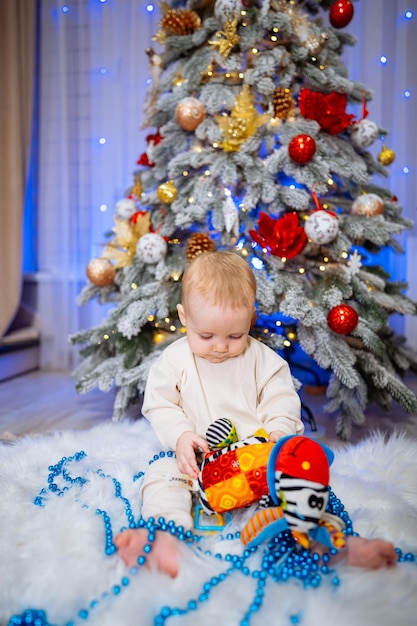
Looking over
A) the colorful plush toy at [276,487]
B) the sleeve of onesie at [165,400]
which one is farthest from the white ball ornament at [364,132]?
the colorful plush toy at [276,487]

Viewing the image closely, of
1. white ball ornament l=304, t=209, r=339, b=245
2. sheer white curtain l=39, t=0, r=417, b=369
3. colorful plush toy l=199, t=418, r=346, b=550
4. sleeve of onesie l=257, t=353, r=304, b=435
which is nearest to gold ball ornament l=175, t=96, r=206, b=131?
white ball ornament l=304, t=209, r=339, b=245

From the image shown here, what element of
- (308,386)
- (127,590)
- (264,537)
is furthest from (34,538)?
(308,386)

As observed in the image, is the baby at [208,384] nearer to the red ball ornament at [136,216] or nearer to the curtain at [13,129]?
the red ball ornament at [136,216]

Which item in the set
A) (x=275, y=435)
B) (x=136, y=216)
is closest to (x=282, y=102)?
(x=136, y=216)

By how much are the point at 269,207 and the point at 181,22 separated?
2.48 feet

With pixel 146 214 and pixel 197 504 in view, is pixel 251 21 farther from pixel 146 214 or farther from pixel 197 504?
pixel 197 504

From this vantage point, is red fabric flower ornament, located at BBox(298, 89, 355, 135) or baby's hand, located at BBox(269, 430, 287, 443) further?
red fabric flower ornament, located at BBox(298, 89, 355, 135)

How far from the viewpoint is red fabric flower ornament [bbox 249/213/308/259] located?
1477mm

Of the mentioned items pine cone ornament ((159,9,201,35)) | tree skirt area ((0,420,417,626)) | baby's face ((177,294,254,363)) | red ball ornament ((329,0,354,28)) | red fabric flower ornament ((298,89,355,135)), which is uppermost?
red ball ornament ((329,0,354,28))

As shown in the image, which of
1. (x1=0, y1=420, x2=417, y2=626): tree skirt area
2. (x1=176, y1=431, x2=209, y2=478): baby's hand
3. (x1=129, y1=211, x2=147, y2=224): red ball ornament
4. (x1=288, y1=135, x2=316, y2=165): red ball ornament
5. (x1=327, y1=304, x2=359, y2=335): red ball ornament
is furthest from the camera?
(x1=129, y1=211, x2=147, y2=224): red ball ornament

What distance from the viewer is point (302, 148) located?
152 centimetres

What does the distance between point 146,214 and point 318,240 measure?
0.61 metres

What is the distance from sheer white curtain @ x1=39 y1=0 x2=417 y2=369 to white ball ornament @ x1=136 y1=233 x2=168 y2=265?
717 millimetres

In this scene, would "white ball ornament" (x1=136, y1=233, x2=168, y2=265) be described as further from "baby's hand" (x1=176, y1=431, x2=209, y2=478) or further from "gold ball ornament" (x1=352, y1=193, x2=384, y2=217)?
"baby's hand" (x1=176, y1=431, x2=209, y2=478)
